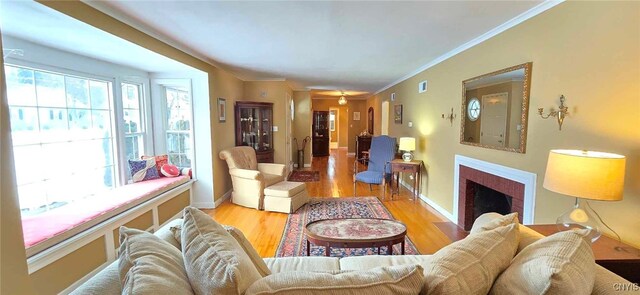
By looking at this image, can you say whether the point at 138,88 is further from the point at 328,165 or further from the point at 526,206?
the point at 328,165

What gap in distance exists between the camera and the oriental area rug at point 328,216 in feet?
9.36

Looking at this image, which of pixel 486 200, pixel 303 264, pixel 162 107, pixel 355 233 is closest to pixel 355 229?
pixel 355 233

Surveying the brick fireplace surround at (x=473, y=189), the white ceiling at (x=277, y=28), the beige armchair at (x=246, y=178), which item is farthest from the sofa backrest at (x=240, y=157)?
the brick fireplace surround at (x=473, y=189)

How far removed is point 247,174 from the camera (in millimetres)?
4152

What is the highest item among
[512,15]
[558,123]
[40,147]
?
[512,15]

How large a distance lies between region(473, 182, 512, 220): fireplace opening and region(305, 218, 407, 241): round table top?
142cm

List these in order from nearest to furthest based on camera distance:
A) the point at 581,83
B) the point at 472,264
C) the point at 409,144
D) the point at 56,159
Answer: the point at 472,264 < the point at 581,83 < the point at 56,159 < the point at 409,144

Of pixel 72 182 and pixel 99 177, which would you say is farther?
pixel 99 177

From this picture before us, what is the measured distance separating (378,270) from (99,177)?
339cm

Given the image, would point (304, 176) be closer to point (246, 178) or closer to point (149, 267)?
point (246, 178)

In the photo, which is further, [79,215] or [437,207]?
[437,207]

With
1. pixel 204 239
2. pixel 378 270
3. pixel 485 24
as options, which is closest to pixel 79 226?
pixel 204 239

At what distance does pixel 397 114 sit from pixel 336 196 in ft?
8.31

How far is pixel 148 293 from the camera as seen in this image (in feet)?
2.62
